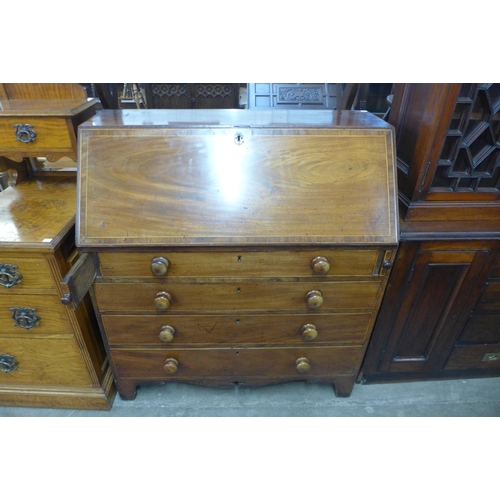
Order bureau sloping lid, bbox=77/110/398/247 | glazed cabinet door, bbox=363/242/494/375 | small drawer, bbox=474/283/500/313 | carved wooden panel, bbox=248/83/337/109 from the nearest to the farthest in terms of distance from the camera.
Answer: bureau sloping lid, bbox=77/110/398/247 → glazed cabinet door, bbox=363/242/494/375 → small drawer, bbox=474/283/500/313 → carved wooden panel, bbox=248/83/337/109

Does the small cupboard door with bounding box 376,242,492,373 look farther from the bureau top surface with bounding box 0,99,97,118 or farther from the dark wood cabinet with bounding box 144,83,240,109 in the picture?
the dark wood cabinet with bounding box 144,83,240,109

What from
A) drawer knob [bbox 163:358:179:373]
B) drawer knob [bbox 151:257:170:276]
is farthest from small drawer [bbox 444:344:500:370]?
drawer knob [bbox 151:257:170:276]

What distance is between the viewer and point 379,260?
126cm

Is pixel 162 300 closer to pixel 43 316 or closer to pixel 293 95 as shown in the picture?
pixel 43 316

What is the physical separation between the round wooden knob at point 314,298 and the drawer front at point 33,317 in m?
0.99

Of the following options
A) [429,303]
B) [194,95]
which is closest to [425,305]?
[429,303]

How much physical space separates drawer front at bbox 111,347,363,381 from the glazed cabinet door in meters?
0.22

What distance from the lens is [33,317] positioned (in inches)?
53.7

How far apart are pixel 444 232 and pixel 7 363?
1.97 m

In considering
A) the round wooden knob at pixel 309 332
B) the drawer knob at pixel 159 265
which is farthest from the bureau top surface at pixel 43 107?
the round wooden knob at pixel 309 332

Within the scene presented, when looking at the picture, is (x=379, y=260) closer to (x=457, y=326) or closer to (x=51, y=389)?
(x=457, y=326)

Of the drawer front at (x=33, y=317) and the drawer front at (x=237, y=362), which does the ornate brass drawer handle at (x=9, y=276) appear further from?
the drawer front at (x=237, y=362)

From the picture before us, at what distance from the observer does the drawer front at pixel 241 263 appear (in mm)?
1213

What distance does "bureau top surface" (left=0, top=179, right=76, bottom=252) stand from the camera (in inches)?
46.3
